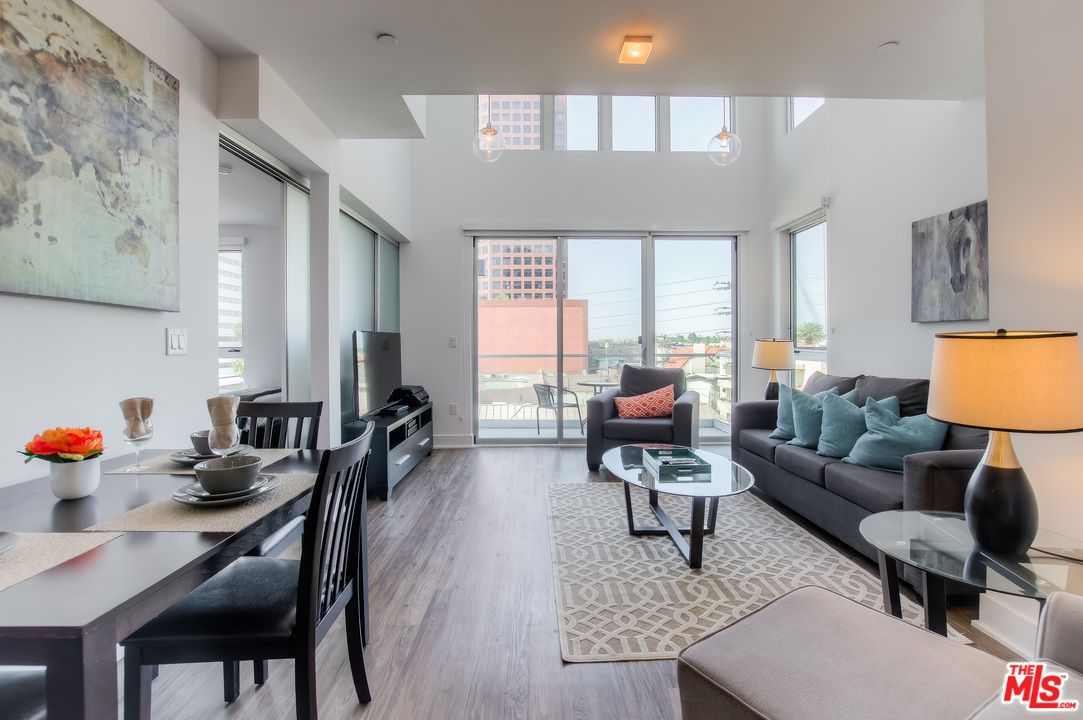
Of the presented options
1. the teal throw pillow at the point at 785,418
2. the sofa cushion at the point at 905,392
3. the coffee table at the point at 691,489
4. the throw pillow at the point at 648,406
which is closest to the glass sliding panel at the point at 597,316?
the throw pillow at the point at 648,406

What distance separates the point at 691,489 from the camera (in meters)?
2.28

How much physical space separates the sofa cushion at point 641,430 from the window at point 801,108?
10.3ft

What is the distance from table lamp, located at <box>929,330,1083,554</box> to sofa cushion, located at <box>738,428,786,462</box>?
71.4 inches

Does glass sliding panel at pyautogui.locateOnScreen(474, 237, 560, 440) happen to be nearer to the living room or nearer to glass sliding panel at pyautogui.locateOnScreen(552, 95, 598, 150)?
the living room

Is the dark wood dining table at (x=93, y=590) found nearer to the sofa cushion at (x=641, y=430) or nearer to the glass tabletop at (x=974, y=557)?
the glass tabletop at (x=974, y=557)

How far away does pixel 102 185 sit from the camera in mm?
1573

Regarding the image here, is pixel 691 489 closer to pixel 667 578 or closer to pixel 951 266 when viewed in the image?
pixel 667 578

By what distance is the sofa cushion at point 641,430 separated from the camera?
3938mm

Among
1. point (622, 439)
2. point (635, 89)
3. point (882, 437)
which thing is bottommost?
point (622, 439)

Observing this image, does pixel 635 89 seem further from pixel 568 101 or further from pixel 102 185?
pixel 568 101

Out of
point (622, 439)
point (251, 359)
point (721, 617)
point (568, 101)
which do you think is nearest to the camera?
point (721, 617)

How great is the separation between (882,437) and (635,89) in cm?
228

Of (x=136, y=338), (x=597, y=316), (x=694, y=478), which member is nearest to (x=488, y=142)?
(x=597, y=316)

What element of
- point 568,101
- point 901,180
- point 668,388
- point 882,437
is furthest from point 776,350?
point 568,101
